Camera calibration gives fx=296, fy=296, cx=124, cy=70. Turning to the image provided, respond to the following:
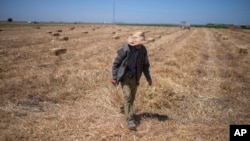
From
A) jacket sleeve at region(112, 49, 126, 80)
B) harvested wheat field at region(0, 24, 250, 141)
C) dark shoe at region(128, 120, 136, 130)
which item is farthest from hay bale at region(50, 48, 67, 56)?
dark shoe at region(128, 120, 136, 130)

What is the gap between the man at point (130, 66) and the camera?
5652mm

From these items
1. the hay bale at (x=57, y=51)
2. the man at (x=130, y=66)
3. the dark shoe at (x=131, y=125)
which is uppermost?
the man at (x=130, y=66)

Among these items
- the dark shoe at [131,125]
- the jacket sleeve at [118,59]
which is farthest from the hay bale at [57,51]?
the dark shoe at [131,125]

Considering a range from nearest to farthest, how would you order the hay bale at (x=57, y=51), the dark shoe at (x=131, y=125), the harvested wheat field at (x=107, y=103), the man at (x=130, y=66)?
the man at (x=130, y=66), the harvested wheat field at (x=107, y=103), the dark shoe at (x=131, y=125), the hay bale at (x=57, y=51)

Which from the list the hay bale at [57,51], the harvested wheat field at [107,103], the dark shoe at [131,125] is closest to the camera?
the harvested wheat field at [107,103]

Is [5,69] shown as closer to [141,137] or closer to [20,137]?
[20,137]

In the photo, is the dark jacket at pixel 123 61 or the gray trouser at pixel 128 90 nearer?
the dark jacket at pixel 123 61

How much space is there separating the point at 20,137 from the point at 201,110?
4.23 meters

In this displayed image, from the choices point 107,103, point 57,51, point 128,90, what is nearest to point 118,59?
point 128,90

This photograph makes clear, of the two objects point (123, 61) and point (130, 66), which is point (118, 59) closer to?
point (123, 61)

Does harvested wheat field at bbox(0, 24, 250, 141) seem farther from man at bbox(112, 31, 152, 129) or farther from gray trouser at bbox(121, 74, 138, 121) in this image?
man at bbox(112, 31, 152, 129)

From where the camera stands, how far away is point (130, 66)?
19.0 feet

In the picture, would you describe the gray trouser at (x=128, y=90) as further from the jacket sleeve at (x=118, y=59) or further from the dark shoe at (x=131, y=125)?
the jacket sleeve at (x=118, y=59)

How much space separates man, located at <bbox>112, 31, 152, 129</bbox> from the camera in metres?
5.65
